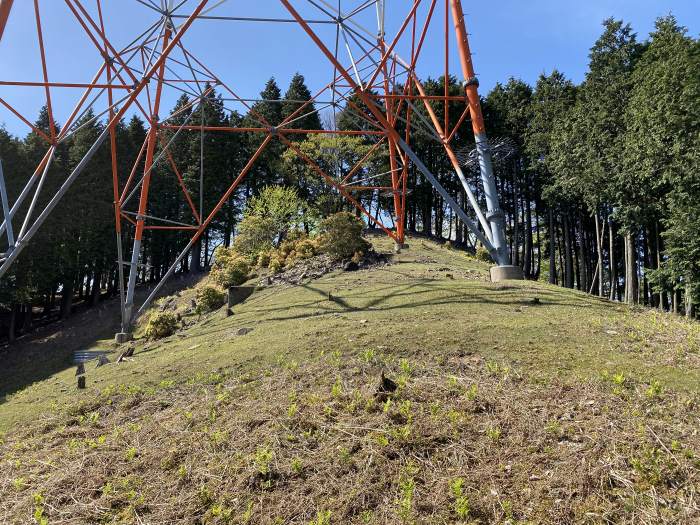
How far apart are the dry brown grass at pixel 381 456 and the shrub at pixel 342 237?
11658 millimetres

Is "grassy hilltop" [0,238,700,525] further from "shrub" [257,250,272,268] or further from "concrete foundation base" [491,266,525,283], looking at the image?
"shrub" [257,250,272,268]

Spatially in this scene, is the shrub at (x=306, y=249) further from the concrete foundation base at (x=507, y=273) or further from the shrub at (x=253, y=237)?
the concrete foundation base at (x=507, y=273)

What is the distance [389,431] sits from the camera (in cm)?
468

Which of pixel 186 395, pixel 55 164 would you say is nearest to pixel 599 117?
pixel 186 395

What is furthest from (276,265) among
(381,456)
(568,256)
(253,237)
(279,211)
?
(568,256)

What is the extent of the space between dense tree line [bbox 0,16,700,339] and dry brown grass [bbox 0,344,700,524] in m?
7.20

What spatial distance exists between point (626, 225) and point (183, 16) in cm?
1958

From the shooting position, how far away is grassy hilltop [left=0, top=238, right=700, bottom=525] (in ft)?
12.3

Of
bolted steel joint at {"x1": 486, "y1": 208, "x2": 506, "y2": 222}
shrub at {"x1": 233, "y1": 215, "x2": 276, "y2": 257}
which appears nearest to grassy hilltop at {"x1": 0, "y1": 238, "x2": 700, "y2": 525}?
bolted steel joint at {"x1": 486, "y1": 208, "x2": 506, "y2": 222}

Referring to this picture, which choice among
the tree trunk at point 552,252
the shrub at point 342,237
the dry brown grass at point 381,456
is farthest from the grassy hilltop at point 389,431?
the tree trunk at point 552,252

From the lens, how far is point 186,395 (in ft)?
21.9

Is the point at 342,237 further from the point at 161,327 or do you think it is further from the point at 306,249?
the point at 161,327

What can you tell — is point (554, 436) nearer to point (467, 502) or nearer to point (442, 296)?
point (467, 502)

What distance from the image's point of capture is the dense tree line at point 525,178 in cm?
1708
